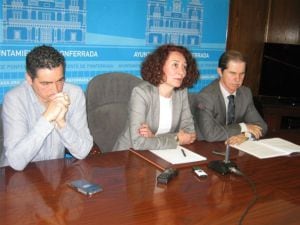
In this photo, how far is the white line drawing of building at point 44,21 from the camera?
2.44 m

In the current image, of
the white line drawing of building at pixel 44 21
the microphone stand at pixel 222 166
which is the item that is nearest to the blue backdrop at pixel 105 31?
the white line drawing of building at pixel 44 21

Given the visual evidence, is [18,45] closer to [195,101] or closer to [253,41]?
[195,101]

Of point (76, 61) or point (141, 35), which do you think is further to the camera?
point (141, 35)

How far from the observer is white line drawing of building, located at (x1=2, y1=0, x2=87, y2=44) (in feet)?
7.99

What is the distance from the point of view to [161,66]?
7.41 ft

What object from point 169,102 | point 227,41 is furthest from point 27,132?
point 227,41

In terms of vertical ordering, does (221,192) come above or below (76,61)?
below

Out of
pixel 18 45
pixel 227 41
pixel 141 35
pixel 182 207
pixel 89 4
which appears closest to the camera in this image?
pixel 182 207

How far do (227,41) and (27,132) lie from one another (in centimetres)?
260


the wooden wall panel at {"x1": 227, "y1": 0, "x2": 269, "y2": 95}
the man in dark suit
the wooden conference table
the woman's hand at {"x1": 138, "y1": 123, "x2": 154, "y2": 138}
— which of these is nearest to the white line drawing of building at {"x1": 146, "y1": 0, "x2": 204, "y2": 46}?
the wooden wall panel at {"x1": 227, "y1": 0, "x2": 269, "y2": 95}

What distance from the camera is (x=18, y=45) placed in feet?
8.22

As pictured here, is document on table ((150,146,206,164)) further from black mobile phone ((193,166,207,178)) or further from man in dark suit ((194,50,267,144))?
man in dark suit ((194,50,267,144))

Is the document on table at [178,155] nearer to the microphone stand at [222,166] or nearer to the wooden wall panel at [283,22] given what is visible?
the microphone stand at [222,166]

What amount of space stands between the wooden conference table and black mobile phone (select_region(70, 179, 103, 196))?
24 mm
